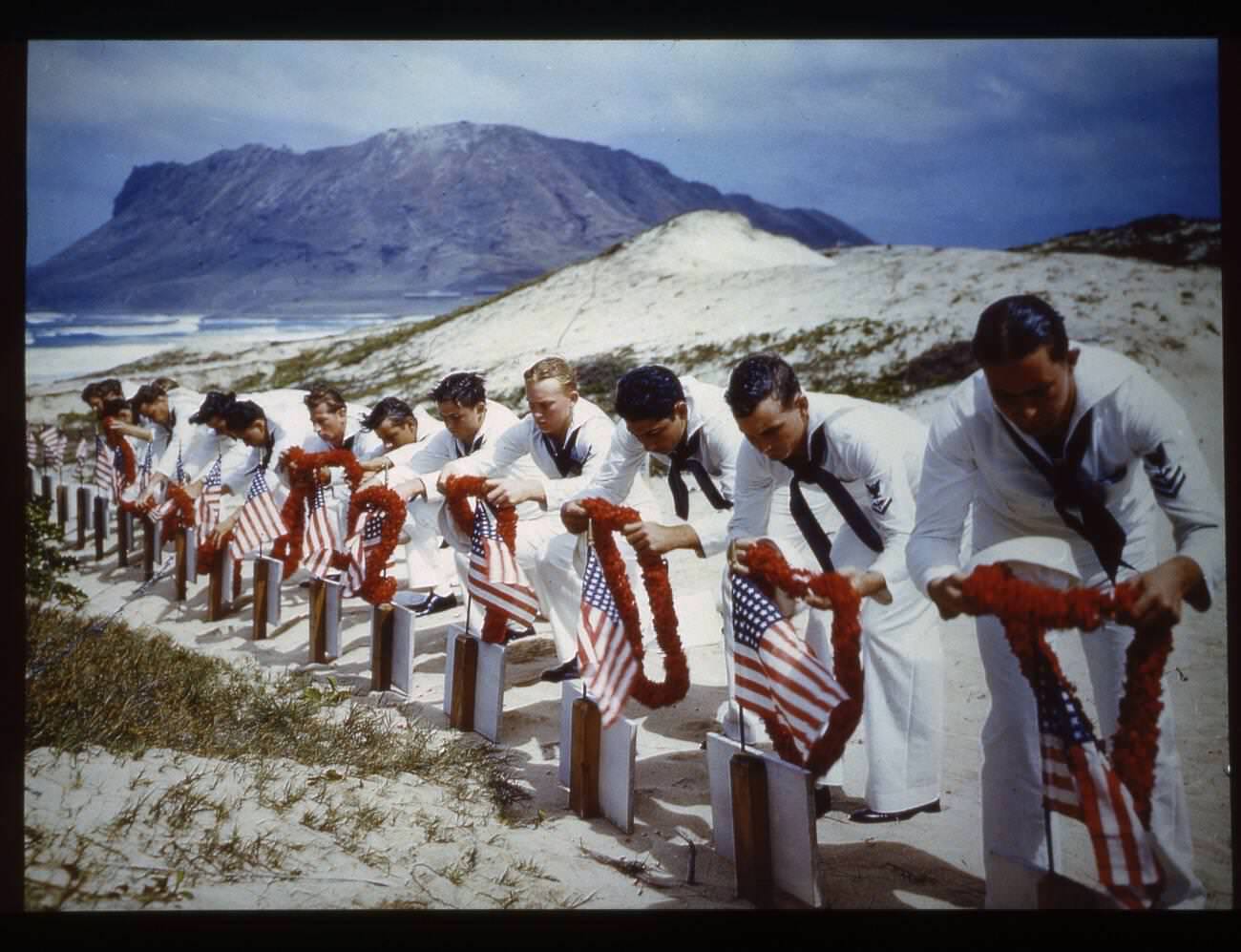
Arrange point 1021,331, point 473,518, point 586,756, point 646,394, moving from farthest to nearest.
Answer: point 473,518 → point 646,394 → point 586,756 → point 1021,331

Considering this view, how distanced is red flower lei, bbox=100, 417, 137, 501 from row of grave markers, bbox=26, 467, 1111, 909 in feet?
10.2

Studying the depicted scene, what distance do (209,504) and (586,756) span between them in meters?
5.61

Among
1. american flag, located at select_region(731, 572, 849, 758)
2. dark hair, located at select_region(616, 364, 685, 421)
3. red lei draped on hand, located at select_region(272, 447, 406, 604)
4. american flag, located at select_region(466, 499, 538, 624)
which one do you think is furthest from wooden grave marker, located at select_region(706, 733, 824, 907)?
red lei draped on hand, located at select_region(272, 447, 406, 604)

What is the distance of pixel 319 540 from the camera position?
6.75 meters

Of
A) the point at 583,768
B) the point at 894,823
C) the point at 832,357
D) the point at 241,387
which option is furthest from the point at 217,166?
the point at 241,387

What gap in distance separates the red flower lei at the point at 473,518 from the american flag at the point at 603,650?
3.72ft

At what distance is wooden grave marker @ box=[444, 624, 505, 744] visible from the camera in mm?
5086

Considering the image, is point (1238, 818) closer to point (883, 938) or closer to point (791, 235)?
point (883, 938)

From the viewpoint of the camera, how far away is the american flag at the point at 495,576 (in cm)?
528

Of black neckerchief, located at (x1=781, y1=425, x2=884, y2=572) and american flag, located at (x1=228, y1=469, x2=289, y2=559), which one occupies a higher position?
black neckerchief, located at (x1=781, y1=425, x2=884, y2=572)

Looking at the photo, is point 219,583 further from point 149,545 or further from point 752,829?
point 752,829

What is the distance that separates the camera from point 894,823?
4.00 metres

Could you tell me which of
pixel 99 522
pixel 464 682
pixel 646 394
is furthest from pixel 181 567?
pixel 646 394

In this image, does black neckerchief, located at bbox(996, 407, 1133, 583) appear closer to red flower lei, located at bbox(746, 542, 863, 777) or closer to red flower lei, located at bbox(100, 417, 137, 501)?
red flower lei, located at bbox(746, 542, 863, 777)
